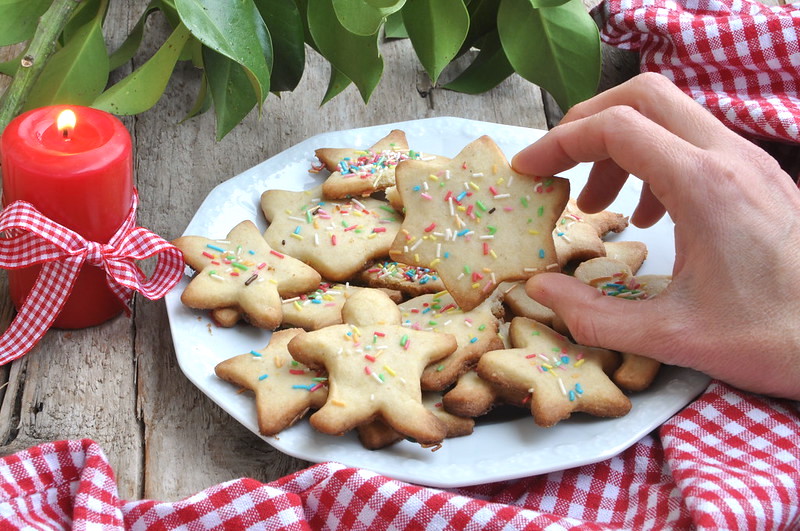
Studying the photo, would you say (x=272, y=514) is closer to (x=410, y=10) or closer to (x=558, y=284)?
(x=558, y=284)

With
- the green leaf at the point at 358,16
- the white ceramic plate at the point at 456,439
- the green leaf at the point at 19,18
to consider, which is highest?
the green leaf at the point at 358,16

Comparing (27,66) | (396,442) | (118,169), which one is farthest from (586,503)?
(27,66)

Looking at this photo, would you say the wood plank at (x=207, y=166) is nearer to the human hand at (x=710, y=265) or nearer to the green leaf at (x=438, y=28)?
the green leaf at (x=438, y=28)

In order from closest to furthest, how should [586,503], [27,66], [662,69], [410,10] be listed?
[586,503]
[27,66]
[410,10]
[662,69]

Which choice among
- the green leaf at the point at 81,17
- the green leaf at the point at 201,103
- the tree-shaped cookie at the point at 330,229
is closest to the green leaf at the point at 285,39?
the green leaf at the point at 201,103

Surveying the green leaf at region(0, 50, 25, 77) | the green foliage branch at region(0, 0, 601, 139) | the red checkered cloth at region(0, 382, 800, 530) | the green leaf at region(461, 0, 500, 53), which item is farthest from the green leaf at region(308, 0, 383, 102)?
the red checkered cloth at region(0, 382, 800, 530)

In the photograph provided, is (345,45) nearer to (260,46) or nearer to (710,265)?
(260,46)

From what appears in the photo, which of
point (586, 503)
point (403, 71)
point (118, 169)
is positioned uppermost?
point (118, 169)
